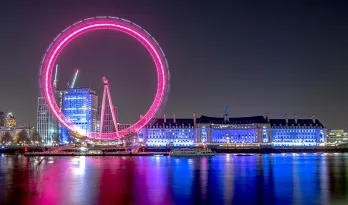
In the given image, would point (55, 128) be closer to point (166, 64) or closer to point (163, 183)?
point (166, 64)

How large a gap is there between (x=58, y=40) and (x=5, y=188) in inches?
966

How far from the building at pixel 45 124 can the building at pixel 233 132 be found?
30997mm

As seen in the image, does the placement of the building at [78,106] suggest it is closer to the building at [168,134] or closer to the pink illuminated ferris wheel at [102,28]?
the building at [168,134]

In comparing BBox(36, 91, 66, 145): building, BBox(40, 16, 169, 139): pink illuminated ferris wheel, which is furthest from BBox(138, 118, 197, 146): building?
BBox(40, 16, 169, 139): pink illuminated ferris wheel

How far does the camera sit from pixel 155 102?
177 feet

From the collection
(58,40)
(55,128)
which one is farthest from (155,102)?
(55,128)

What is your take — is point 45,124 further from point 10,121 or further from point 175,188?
point 175,188

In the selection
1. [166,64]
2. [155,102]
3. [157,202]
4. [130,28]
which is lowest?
[157,202]

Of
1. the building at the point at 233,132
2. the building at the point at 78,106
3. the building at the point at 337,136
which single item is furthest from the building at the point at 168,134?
the building at the point at 337,136

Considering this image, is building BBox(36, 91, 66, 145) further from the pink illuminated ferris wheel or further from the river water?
the river water

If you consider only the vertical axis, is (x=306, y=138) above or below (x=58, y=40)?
below

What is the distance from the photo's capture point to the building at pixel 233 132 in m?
122

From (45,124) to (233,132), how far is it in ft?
179

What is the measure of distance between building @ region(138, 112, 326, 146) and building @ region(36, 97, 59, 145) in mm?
30997
